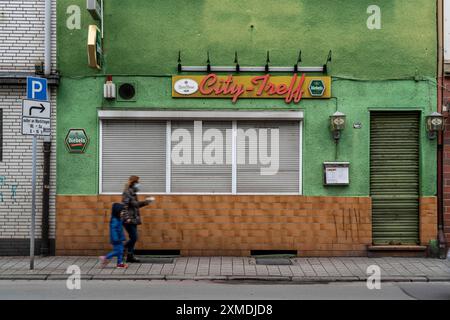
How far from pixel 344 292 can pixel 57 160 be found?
7176 millimetres

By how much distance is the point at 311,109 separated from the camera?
12.7 meters

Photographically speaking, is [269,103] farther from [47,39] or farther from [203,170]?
[47,39]

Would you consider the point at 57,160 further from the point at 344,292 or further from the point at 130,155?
the point at 344,292

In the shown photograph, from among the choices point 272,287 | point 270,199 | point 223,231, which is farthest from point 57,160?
point 272,287

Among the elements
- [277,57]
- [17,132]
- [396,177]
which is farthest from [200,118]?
[396,177]

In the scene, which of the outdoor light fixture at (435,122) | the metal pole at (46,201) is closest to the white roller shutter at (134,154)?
the metal pole at (46,201)

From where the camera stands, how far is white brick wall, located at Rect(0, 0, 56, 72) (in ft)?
41.4

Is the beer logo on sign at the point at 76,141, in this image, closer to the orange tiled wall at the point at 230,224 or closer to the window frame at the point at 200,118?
the window frame at the point at 200,118

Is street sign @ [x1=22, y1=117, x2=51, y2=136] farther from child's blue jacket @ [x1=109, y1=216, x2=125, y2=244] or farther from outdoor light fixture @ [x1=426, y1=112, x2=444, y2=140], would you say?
outdoor light fixture @ [x1=426, y1=112, x2=444, y2=140]

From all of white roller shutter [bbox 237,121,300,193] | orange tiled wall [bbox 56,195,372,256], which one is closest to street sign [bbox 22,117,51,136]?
orange tiled wall [bbox 56,195,372,256]

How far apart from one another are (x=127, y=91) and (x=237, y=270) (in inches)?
194

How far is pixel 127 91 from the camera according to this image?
41.5ft

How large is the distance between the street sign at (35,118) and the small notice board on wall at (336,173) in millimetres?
6270

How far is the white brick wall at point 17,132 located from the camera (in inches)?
495
